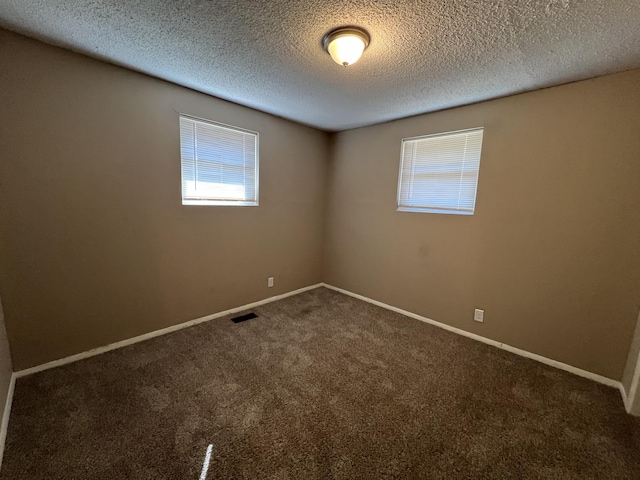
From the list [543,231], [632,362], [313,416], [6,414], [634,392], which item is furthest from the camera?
[543,231]

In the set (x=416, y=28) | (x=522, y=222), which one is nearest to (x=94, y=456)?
(x=416, y=28)

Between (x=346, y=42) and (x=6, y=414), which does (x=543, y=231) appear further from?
(x=6, y=414)

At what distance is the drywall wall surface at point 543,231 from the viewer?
1944 mm

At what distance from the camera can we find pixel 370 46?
1.71m

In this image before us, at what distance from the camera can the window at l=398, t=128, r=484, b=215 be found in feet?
8.74

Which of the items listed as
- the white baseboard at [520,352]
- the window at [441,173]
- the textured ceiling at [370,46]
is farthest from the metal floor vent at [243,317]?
the textured ceiling at [370,46]

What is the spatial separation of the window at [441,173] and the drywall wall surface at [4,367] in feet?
11.7

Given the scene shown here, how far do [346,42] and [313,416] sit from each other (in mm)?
2311

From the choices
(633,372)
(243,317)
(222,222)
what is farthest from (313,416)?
(633,372)

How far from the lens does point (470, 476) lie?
1.29m

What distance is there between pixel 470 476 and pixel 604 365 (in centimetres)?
170

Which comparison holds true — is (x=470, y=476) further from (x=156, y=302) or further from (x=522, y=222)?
(x=156, y=302)

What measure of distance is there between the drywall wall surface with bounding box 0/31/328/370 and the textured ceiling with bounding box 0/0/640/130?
23cm

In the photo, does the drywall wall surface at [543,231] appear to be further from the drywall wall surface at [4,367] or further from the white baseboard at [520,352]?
the drywall wall surface at [4,367]
